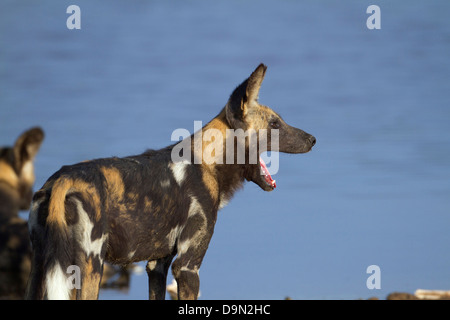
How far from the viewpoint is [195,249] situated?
825cm

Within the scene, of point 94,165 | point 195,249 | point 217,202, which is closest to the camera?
point 94,165

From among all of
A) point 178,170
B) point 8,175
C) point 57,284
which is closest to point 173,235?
point 178,170

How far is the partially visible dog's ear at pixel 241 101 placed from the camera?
881 cm

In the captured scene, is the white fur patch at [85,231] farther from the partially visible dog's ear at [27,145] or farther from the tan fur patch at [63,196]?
the partially visible dog's ear at [27,145]

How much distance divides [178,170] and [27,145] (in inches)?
410

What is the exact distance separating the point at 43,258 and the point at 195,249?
198cm

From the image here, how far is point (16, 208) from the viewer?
60.6 feet

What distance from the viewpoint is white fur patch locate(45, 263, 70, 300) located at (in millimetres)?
6715

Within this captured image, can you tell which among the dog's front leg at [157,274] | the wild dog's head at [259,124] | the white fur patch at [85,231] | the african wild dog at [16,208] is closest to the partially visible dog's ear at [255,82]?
the wild dog's head at [259,124]

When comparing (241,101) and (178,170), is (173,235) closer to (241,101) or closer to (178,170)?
(178,170)

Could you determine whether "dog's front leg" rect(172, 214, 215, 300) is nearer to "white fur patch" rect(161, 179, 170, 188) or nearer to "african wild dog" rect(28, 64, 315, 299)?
"african wild dog" rect(28, 64, 315, 299)
